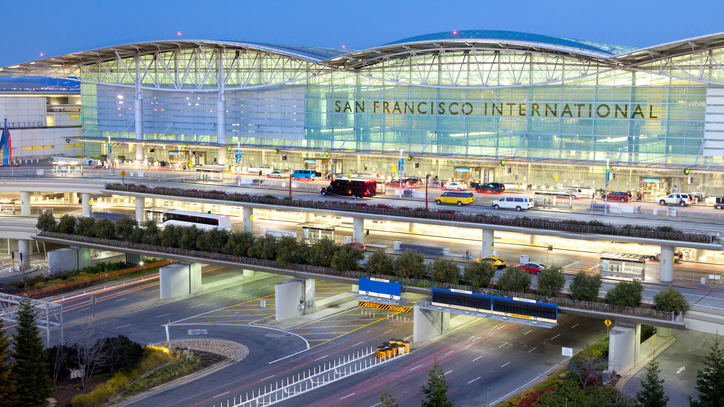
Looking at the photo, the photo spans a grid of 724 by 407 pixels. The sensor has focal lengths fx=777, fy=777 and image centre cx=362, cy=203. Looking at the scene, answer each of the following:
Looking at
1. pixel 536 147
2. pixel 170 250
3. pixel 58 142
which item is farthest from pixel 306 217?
pixel 58 142

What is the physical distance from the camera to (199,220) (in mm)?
68938

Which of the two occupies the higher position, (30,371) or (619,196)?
(619,196)

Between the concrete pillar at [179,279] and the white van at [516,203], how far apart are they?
1020 inches

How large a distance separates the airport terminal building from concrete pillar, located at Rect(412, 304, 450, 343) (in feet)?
103

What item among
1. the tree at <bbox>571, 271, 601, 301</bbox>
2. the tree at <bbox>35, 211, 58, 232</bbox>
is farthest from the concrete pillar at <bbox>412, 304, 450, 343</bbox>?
the tree at <bbox>35, 211, 58, 232</bbox>

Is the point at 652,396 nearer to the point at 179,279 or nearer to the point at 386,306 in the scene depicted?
the point at 386,306

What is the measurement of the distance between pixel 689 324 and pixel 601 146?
117 feet

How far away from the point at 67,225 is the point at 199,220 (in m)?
13.7

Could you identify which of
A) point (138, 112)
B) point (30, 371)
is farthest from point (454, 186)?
point (30, 371)

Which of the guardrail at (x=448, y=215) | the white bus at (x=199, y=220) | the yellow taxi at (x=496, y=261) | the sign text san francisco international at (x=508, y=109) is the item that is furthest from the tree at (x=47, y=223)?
the yellow taxi at (x=496, y=261)

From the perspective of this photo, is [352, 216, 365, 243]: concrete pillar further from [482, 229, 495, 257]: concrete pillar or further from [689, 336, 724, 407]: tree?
[689, 336, 724, 407]: tree

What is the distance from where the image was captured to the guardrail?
173ft

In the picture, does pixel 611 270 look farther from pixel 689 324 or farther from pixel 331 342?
pixel 331 342

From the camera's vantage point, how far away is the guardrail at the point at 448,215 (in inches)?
2073
